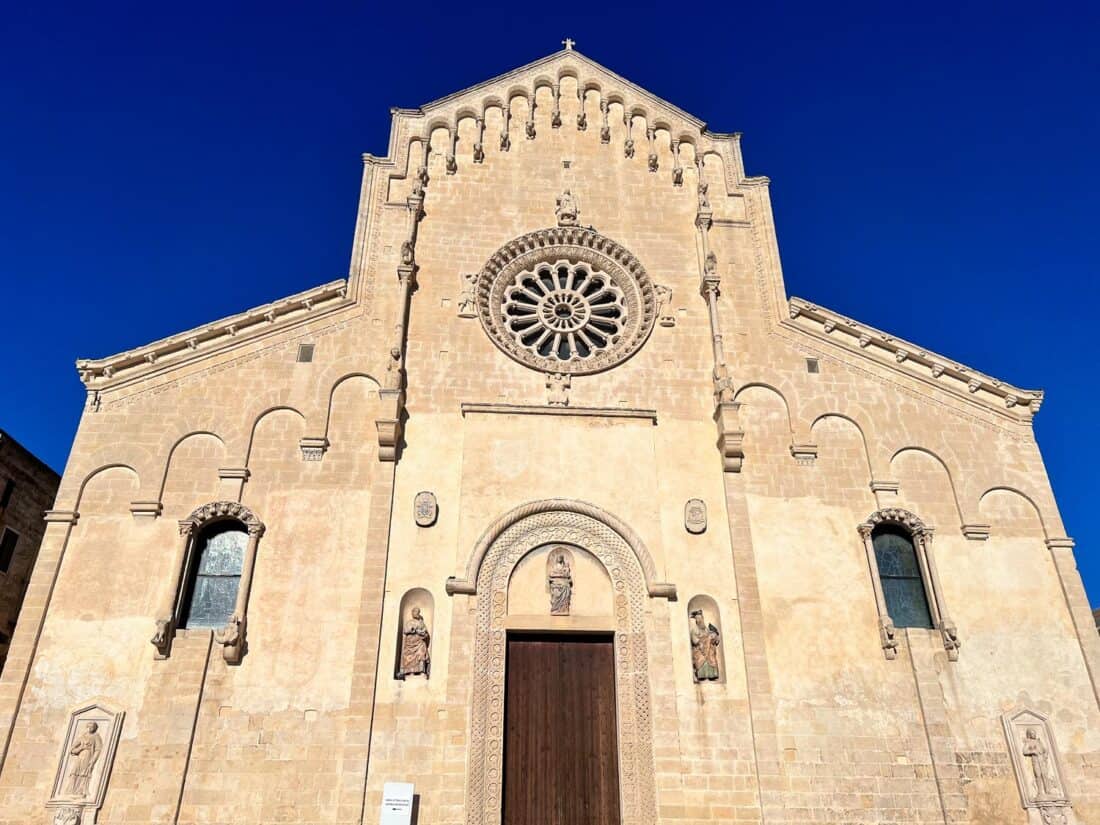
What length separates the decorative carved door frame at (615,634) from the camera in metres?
14.1

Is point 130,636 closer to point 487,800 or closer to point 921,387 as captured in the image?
point 487,800

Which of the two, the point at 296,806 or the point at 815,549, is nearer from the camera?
the point at 296,806

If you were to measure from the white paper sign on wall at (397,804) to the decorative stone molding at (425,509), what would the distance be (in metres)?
4.73

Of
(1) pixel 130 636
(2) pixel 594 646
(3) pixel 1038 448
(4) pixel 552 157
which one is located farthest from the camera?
(4) pixel 552 157

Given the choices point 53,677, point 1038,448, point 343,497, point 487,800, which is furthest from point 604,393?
point 53,677

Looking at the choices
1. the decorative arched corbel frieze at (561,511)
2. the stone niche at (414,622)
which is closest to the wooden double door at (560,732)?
the decorative arched corbel frieze at (561,511)

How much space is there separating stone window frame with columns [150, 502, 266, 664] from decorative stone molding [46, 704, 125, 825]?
1.30 metres

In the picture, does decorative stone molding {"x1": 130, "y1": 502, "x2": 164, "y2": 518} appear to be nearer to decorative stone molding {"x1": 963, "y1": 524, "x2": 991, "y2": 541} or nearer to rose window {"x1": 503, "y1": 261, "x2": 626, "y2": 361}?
rose window {"x1": 503, "y1": 261, "x2": 626, "y2": 361}

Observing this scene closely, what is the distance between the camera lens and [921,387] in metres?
18.4

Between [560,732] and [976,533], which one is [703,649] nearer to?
[560,732]

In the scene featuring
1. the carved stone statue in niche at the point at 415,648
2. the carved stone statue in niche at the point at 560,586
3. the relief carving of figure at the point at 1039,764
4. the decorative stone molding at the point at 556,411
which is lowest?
the relief carving of figure at the point at 1039,764

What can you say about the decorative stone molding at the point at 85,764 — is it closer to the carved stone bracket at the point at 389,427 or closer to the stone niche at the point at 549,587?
the carved stone bracket at the point at 389,427

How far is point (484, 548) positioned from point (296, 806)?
5.37 metres

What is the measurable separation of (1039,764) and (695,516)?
24.0 feet
